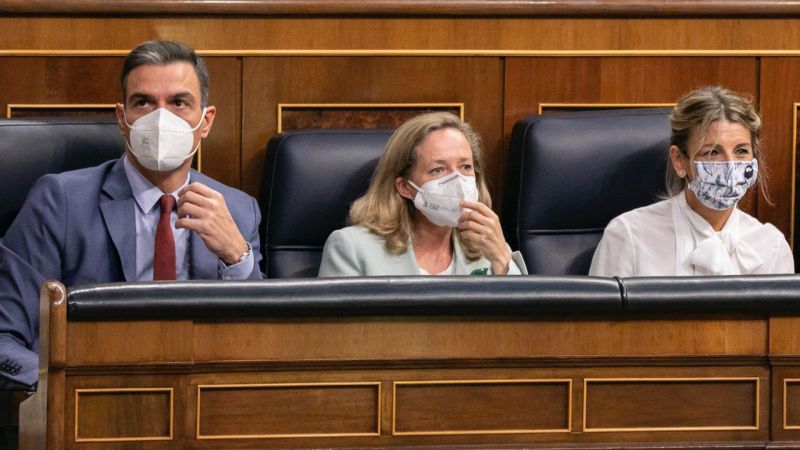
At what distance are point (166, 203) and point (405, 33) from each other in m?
0.75

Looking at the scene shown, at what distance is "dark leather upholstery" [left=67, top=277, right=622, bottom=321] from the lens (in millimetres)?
1686

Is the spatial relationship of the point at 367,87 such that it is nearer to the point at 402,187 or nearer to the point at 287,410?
the point at 402,187

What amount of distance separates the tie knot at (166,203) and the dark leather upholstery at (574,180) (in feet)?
2.44

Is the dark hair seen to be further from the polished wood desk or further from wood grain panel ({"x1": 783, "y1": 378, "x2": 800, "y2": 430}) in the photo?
wood grain panel ({"x1": 783, "y1": 378, "x2": 800, "y2": 430})

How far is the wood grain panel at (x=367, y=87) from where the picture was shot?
2830mm

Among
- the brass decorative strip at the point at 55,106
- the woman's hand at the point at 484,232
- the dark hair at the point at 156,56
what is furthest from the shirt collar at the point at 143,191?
the woman's hand at the point at 484,232

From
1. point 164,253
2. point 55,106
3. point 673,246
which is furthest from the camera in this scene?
point 55,106

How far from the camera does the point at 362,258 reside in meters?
2.51

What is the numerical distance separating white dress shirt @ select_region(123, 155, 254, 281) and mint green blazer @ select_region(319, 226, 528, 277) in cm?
19

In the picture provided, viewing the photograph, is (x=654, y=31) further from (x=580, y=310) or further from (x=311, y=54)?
(x=580, y=310)

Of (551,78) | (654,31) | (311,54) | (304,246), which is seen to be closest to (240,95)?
(311,54)

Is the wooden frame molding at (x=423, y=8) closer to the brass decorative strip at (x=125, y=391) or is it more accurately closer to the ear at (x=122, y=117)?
the ear at (x=122, y=117)

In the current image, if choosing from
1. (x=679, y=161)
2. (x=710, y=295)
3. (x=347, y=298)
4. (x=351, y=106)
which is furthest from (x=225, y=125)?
(x=710, y=295)

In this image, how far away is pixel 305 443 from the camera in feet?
5.70
